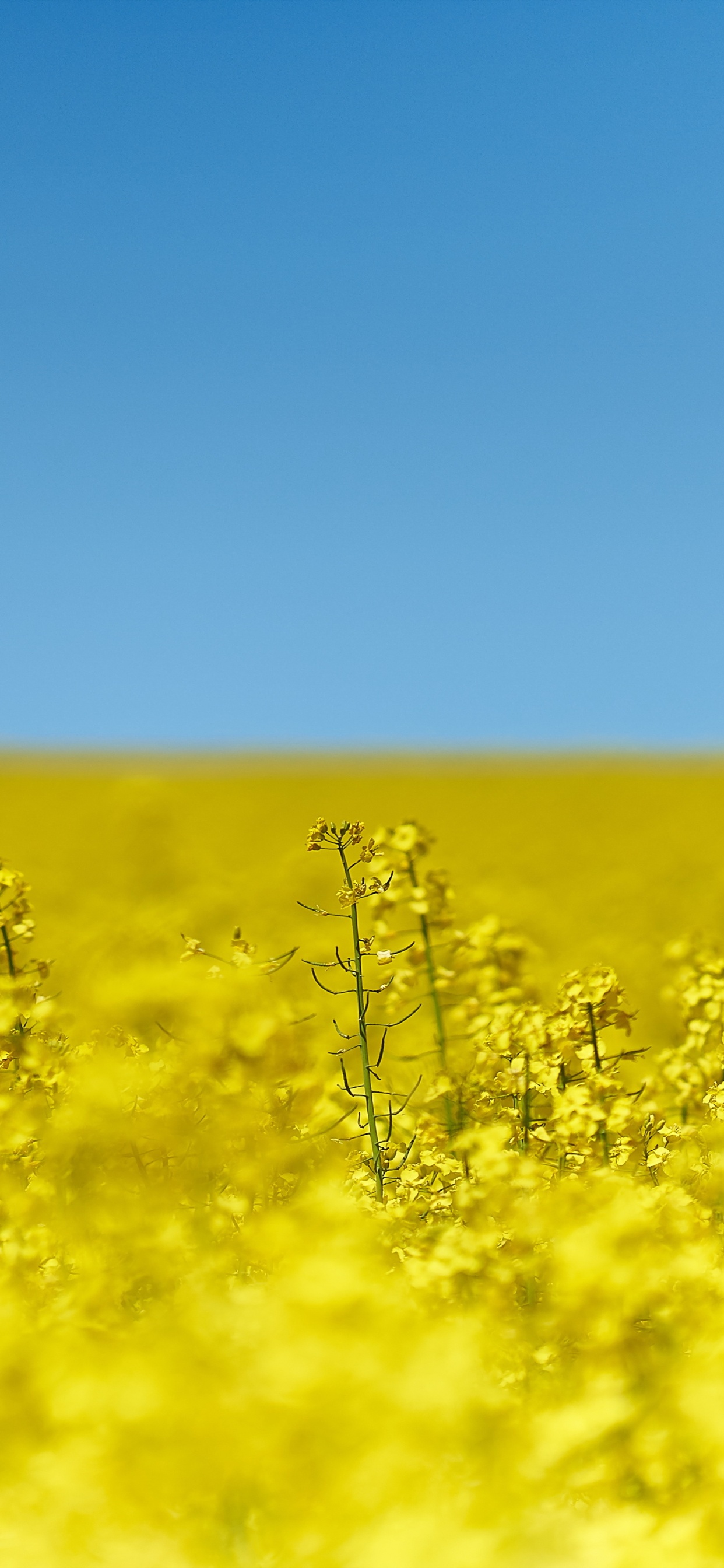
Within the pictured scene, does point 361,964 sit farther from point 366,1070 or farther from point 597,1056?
point 597,1056

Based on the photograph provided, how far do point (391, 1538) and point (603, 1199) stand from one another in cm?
61

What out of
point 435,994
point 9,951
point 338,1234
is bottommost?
point 338,1234

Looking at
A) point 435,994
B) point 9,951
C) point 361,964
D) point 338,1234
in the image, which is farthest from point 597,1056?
point 9,951

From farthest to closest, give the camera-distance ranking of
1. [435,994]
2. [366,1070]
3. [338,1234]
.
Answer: [435,994] → [366,1070] → [338,1234]

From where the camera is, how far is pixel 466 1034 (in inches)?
91.0

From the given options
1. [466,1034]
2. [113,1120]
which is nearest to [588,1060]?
[466,1034]

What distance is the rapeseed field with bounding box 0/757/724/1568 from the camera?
1.12m

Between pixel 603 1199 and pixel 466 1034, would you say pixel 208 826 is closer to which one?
pixel 466 1034

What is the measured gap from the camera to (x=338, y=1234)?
1304 mm

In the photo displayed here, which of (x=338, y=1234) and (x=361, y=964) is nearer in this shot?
(x=338, y=1234)

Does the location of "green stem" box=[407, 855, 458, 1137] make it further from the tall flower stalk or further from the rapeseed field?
the tall flower stalk

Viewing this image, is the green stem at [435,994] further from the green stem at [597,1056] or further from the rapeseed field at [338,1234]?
the green stem at [597,1056]

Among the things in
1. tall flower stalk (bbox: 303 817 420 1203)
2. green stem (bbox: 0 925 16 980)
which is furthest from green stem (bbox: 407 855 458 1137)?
green stem (bbox: 0 925 16 980)

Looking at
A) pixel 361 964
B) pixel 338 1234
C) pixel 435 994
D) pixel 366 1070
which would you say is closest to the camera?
pixel 338 1234
